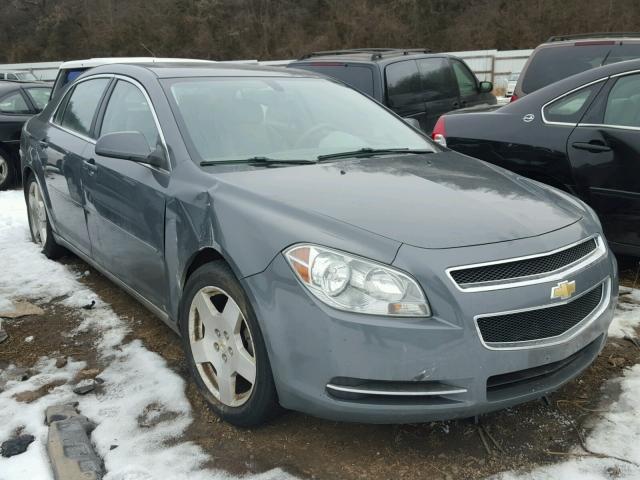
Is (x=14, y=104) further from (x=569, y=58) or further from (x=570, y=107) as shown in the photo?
(x=570, y=107)

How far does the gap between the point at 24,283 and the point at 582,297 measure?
405 cm

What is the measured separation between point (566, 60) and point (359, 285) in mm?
5391

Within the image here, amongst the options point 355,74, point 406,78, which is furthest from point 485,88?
point 355,74

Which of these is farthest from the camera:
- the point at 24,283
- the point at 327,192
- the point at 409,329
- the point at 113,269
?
the point at 24,283

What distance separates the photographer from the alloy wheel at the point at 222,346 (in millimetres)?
2703

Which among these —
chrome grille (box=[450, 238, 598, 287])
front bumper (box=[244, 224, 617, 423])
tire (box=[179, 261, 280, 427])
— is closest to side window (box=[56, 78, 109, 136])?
tire (box=[179, 261, 280, 427])

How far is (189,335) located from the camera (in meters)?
3.03

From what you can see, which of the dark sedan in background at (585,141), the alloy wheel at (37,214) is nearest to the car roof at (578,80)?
the dark sedan in background at (585,141)

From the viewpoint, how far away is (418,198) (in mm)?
2773

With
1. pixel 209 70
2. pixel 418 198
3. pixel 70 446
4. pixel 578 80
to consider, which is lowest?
pixel 70 446

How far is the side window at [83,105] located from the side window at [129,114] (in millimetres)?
260

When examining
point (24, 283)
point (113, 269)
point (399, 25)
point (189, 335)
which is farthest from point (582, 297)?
point (399, 25)

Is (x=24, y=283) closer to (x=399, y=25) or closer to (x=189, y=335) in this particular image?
(x=189, y=335)

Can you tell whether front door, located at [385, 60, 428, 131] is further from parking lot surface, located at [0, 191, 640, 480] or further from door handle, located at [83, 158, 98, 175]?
parking lot surface, located at [0, 191, 640, 480]
